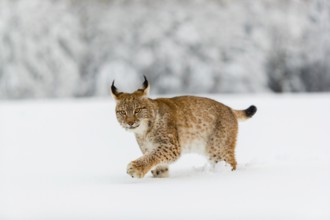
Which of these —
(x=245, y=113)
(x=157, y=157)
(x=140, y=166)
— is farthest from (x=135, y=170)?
(x=245, y=113)

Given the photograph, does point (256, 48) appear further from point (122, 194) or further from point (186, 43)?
point (122, 194)

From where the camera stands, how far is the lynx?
116 inches

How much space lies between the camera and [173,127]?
10.3 feet

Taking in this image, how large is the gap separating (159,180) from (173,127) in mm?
257

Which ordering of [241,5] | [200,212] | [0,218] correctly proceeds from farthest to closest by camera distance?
[241,5] → [0,218] → [200,212]

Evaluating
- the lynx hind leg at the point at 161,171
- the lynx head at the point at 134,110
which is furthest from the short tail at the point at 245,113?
the lynx head at the point at 134,110

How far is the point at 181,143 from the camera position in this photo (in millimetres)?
3209

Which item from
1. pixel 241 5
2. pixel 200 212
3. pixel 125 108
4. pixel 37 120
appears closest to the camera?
pixel 200 212

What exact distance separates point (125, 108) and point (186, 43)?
6.65 meters

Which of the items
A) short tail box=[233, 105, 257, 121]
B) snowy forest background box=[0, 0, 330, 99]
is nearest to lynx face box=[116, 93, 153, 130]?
short tail box=[233, 105, 257, 121]

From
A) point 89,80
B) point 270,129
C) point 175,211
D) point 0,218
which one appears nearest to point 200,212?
point 175,211

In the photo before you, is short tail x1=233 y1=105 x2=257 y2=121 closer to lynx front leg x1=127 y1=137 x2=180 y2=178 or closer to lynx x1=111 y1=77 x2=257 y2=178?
lynx x1=111 y1=77 x2=257 y2=178

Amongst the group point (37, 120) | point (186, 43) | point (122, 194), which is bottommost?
point (122, 194)

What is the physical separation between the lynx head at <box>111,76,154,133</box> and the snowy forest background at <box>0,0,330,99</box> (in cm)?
570
